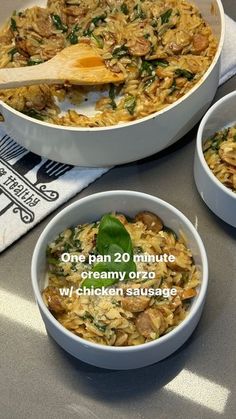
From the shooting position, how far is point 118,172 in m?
1.16

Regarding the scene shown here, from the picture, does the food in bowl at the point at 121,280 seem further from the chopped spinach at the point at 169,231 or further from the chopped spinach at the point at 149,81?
the chopped spinach at the point at 149,81

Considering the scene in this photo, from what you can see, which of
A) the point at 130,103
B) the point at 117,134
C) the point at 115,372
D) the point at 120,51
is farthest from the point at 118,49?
the point at 115,372

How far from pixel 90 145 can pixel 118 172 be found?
0.38 ft

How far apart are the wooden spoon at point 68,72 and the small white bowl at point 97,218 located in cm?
22

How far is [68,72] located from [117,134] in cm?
16

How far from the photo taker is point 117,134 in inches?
40.9

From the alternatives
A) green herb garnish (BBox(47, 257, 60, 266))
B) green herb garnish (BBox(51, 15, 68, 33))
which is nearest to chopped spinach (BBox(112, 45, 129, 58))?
green herb garnish (BBox(51, 15, 68, 33))

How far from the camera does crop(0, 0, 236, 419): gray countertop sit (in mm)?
964

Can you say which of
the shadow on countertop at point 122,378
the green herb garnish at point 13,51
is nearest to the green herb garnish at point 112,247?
the shadow on countertop at point 122,378

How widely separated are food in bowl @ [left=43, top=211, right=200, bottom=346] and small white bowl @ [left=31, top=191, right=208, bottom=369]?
0.05ft

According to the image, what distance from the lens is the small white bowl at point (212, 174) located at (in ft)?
3.36

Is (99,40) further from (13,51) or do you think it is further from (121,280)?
(121,280)

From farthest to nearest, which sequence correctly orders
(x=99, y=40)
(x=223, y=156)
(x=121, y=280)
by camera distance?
(x=99, y=40) → (x=223, y=156) → (x=121, y=280)

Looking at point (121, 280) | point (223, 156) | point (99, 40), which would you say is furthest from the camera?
point (99, 40)
